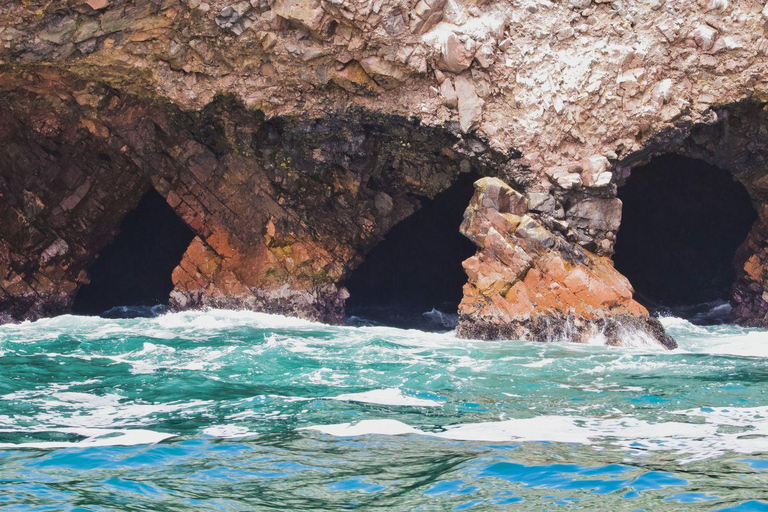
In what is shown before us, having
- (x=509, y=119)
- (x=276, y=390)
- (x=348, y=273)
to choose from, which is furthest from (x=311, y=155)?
(x=276, y=390)

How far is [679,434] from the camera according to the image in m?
7.79

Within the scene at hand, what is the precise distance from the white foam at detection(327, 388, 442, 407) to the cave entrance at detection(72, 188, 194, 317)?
14361 mm

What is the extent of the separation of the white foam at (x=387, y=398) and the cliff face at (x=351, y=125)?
617cm

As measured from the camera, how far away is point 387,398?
1013cm

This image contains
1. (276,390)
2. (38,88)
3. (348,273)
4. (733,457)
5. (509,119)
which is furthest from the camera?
(348,273)

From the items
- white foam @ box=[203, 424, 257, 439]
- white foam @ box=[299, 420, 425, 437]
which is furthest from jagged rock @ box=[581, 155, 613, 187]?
white foam @ box=[203, 424, 257, 439]

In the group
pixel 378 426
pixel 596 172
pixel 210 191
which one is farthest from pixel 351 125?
pixel 378 426

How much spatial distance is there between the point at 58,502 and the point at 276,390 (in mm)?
5061

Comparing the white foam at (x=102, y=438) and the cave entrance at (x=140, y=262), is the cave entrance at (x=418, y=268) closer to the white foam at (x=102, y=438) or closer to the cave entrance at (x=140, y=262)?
the cave entrance at (x=140, y=262)

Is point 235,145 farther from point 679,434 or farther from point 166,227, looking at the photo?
point 679,434

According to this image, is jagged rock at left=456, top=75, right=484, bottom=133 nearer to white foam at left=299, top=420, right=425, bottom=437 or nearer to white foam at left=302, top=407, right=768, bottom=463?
white foam at left=302, top=407, right=768, bottom=463

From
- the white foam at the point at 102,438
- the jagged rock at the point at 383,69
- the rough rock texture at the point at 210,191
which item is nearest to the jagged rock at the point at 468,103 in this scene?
the jagged rock at the point at 383,69

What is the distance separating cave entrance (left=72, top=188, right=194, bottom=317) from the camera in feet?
76.8

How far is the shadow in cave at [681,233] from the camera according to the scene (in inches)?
927
